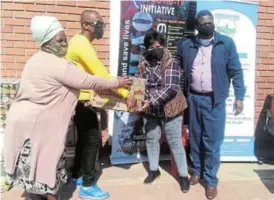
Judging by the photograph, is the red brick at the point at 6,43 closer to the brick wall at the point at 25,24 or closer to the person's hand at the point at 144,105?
the brick wall at the point at 25,24

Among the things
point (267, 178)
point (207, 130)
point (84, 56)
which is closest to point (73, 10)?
point (84, 56)

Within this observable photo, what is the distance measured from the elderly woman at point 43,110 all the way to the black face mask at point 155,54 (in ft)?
2.63

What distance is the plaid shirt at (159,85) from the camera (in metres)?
3.84

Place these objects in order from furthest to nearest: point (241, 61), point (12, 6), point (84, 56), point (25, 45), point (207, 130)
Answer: point (241, 61), point (25, 45), point (12, 6), point (207, 130), point (84, 56)

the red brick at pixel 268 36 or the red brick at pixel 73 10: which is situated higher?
the red brick at pixel 73 10

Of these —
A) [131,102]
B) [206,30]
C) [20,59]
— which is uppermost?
[206,30]

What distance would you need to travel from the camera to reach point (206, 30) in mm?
3828

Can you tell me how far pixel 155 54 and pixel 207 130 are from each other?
92 cm

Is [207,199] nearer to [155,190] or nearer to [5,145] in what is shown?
[155,190]

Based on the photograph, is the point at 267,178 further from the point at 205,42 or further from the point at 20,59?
the point at 20,59

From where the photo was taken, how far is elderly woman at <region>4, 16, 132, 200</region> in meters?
3.08

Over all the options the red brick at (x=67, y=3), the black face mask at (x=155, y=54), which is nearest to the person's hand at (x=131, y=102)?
the black face mask at (x=155, y=54)

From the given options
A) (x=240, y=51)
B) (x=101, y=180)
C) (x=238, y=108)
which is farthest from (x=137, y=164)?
(x=240, y=51)

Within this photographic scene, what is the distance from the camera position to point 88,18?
3.60 metres
